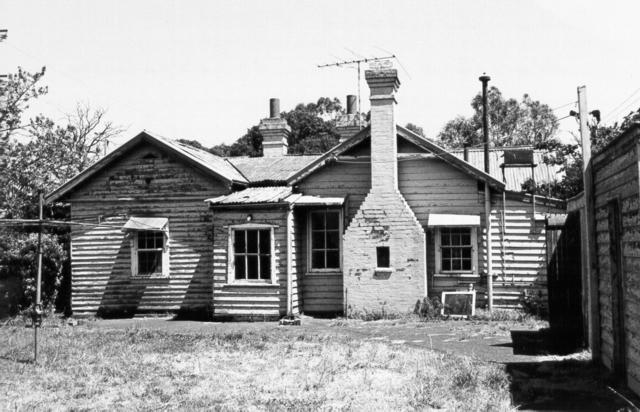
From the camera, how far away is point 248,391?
32.0 ft

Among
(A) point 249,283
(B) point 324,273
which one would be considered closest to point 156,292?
(A) point 249,283

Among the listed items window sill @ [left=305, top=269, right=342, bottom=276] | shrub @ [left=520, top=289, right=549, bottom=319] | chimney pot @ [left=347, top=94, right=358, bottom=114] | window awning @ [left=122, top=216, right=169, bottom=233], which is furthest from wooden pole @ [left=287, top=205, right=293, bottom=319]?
chimney pot @ [left=347, top=94, right=358, bottom=114]

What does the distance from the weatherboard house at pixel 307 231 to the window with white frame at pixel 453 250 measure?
1.1 inches

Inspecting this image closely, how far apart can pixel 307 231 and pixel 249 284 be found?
96.6 inches

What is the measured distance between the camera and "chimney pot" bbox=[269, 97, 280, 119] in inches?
1014

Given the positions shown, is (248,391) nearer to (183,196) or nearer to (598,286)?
(598,286)

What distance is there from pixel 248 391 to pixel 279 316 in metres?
8.75

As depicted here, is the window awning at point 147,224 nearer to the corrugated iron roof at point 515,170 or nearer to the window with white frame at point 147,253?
the window with white frame at point 147,253

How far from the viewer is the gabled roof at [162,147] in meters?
19.8

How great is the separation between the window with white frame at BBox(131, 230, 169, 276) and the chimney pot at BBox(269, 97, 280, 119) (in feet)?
25.0

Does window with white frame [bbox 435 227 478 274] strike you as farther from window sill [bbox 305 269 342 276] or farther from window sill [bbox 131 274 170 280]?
window sill [bbox 131 274 170 280]

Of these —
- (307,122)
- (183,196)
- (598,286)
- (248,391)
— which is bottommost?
(248,391)

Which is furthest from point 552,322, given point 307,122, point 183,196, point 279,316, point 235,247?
point 307,122

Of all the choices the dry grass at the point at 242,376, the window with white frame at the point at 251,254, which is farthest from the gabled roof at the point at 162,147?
the dry grass at the point at 242,376
